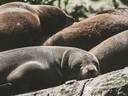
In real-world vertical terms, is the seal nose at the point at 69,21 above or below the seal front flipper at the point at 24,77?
below

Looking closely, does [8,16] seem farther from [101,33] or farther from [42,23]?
[101,33]

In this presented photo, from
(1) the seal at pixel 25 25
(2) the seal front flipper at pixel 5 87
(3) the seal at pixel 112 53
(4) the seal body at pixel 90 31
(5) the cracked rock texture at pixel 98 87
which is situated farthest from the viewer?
(4) the seal body at pixel 90 31

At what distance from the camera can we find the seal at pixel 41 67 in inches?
250

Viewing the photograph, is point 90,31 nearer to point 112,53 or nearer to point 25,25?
point 112,53

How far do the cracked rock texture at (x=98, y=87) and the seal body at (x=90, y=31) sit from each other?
2.66 metres

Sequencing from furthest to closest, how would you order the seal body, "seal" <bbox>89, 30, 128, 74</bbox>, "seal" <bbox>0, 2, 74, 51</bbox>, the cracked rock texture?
the seal body < "seal" <bbox>0, 2, 74, 51</bbox> < "seal" <bbox>89, 30, 128, 74</bbox> < the cracked rock texture

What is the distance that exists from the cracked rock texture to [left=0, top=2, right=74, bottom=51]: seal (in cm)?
236

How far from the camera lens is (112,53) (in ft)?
26.1

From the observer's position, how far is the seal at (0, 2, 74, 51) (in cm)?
796

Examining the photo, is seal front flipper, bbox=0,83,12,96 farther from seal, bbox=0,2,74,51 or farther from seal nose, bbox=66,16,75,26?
seal nose, bbox=66,16,75,26

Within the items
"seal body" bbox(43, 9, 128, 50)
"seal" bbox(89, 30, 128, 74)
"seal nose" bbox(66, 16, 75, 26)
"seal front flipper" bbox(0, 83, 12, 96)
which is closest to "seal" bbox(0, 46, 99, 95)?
"seal front flipper" bbox(0, 83, 12, 96)

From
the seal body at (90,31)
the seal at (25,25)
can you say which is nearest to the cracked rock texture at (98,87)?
the seal at (25,25)

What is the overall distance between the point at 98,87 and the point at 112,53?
2740 millimetres

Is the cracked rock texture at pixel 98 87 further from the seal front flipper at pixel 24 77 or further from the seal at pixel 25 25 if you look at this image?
the seal at pixel 25 25
